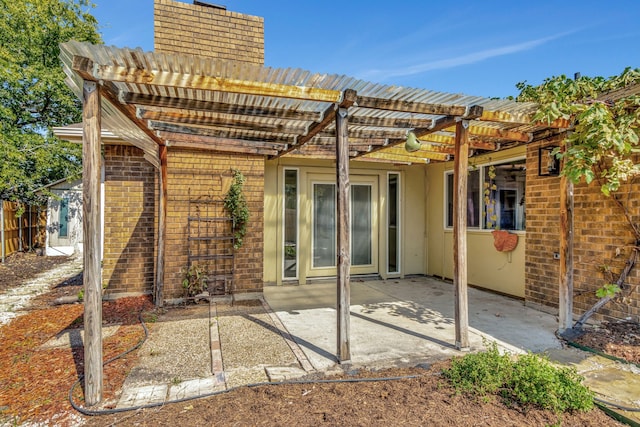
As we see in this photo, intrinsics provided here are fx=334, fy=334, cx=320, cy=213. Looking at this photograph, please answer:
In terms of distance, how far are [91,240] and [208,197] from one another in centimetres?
319

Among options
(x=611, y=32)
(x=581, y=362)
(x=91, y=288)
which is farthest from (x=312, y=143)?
(x=611, y=32)

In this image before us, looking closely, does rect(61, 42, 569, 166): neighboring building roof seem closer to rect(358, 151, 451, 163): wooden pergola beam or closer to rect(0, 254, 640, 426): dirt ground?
rect(358, 151, 451, 163): wooden pergola beam

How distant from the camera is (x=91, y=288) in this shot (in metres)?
2.75

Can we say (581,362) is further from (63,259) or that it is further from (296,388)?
(63,259)

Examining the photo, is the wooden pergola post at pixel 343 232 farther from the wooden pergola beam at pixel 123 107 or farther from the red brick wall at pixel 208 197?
the red brick wall at pixel 208 197

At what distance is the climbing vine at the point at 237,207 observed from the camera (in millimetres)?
5844

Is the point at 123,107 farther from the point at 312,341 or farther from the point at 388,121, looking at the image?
the point at 312,341

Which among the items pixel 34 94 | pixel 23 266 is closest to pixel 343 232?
pixel 23 266

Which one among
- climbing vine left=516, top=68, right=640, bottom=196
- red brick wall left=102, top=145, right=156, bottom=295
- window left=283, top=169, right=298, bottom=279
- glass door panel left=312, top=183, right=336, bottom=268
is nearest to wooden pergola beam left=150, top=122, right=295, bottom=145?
red brick wall left=102, top=145, right=156, bottom=295

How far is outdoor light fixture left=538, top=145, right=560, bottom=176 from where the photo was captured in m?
4.80

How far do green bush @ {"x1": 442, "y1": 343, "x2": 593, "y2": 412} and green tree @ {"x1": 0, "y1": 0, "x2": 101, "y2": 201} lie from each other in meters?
13.7

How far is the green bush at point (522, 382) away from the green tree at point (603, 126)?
1.91 metres

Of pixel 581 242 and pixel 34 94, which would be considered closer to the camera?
pixel 581 242

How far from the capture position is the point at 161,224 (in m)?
5.50
